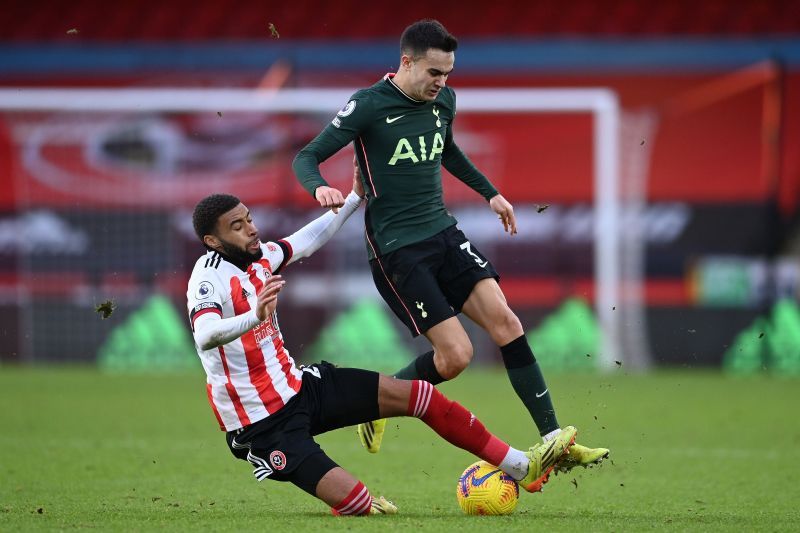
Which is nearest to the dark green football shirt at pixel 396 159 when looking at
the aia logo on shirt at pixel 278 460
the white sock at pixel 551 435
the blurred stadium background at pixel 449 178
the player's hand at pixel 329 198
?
the player's hand at pixel 329 198

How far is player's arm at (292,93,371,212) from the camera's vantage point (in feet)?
20.0

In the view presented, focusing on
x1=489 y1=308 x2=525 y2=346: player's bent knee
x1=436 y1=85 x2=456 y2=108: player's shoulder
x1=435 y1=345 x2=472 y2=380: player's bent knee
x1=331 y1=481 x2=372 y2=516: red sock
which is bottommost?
x1=331 y1=481 x2=372 y2=516: red sock

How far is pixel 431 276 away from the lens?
6.48 metres

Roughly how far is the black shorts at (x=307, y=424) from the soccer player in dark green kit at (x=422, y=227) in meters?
0.56

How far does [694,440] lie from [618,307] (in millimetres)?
5562

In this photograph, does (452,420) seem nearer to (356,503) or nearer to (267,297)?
(356,503)

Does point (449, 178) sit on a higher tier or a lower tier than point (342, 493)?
higher

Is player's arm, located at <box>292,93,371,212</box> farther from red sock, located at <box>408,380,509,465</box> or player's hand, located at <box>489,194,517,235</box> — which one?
red sock, located at <box>408,380,509,465</box>

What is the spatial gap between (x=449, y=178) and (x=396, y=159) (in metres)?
8.50

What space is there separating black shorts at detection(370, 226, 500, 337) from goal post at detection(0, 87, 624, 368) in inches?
302

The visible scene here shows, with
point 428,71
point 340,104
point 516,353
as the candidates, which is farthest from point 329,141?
point 340,104

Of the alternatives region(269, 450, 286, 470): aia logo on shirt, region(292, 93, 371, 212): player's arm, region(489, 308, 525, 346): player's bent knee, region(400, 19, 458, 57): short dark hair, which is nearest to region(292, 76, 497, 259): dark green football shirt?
region(292, 93, 371, 212): player's arm

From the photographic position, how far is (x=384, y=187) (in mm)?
6574

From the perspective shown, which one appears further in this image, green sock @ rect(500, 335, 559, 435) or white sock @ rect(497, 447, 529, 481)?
green sock @ rect(500, 335, 559, 435)
